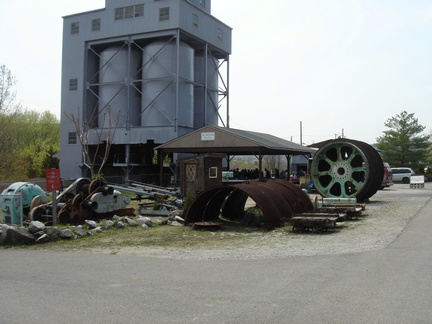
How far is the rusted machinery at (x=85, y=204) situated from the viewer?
14.5 metres

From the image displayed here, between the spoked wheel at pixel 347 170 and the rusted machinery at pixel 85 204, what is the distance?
11118 millimetres

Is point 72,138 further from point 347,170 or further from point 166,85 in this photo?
point 347,170

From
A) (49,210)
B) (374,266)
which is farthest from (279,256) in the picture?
(49,210)

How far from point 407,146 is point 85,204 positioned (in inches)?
2204

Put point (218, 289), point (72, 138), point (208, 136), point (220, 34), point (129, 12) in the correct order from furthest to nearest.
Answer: point (220, 34) → point (72, 138) → point (129, 12) → point (208, 136) → point (218, 289)

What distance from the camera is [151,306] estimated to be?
598cm

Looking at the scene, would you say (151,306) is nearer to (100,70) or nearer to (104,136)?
(104,136)

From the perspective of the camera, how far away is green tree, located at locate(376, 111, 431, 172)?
203 feet

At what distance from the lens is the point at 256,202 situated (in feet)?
43.8

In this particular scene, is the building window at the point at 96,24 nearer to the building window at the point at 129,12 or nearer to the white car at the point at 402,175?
the building window at the point at 129,12

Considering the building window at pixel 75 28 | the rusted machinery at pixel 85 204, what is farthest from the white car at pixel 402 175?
the rusted machinery at pixel 85 204

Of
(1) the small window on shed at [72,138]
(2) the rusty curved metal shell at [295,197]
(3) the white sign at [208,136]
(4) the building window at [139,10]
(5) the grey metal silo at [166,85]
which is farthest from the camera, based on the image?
(1) the small window on shed at [72,138]

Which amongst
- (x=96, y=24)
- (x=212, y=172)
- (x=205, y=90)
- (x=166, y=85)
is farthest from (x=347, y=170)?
(x=96, y=24)

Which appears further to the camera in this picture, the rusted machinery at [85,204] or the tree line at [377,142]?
the tree line at [377,142]
